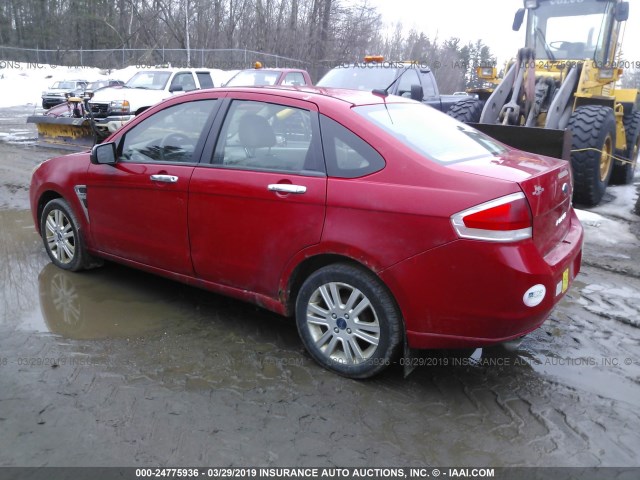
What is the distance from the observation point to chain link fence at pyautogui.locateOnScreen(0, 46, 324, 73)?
30.5m

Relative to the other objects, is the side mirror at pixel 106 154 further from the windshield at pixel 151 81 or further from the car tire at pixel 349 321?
the windshield at pixel 151 81

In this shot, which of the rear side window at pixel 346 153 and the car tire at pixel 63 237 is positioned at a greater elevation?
the rear side window at pixel 346 153

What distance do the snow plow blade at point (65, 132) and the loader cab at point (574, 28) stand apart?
8523mm

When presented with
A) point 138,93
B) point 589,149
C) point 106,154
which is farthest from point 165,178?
point 138,93

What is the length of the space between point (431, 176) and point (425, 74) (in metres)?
8.59

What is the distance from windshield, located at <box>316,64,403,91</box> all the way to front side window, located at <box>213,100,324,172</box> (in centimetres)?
634

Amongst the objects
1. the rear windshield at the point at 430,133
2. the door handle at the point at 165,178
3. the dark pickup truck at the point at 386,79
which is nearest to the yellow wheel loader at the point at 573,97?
the dark pickup truck at the point at 386,79

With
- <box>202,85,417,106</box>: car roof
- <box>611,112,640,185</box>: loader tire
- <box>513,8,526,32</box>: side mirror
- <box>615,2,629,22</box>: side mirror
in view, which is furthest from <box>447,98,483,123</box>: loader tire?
<box>202,85,417,106</box>: car roof

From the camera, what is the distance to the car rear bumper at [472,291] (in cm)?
280

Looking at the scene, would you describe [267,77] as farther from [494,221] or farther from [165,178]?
[494,221]

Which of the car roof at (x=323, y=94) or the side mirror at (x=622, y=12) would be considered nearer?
the car roof at (x=323, y=94)

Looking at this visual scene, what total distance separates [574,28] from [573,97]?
156cm

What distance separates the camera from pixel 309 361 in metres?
3.57

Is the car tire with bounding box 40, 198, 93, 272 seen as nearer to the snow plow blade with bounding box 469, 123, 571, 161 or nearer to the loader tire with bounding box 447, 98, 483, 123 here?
the snow plow blade with bounding box 469, 123, 571, 161
